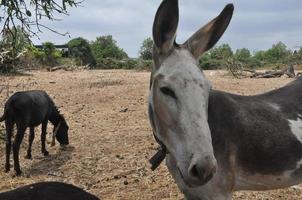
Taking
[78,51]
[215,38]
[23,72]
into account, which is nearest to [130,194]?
[215,38]

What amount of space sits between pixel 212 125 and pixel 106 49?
53342 millimetres

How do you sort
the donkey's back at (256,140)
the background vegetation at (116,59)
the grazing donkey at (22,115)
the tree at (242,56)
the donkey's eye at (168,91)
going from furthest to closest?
the tree at (242,56), the background vegetation at (116,59), the grazing donkey at (22,115), the donkey's back at (256,140), the donkey's eye at (168,91)

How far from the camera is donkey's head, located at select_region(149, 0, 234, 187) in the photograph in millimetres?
3080

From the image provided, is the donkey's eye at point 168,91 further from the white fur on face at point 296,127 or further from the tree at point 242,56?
the tree at point 242,56

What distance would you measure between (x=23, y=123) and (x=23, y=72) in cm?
1732

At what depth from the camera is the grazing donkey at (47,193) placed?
3803 mm

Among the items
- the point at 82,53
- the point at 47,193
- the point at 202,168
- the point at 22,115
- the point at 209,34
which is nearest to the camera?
the point at 202,168

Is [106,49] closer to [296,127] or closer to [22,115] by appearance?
[22,115]

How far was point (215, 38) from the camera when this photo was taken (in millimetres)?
3719

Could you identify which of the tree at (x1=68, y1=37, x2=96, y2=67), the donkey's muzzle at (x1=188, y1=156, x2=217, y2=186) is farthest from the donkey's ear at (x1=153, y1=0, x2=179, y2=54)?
the tree at (x1=68, y1=37, x2=96, y2=67)

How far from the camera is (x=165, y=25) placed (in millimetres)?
3439

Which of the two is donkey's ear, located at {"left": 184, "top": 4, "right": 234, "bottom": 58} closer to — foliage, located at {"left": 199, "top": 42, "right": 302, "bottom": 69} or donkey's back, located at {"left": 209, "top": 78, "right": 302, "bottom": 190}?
donkey's back, located at {"left": 209, "top": 78, "right": 302, "bottom": 190}

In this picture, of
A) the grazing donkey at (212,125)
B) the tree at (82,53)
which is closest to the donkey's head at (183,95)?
the grazing donkey at (212,125)

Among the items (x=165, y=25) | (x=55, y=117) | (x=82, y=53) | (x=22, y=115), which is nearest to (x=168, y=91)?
(x=165, y=25)
